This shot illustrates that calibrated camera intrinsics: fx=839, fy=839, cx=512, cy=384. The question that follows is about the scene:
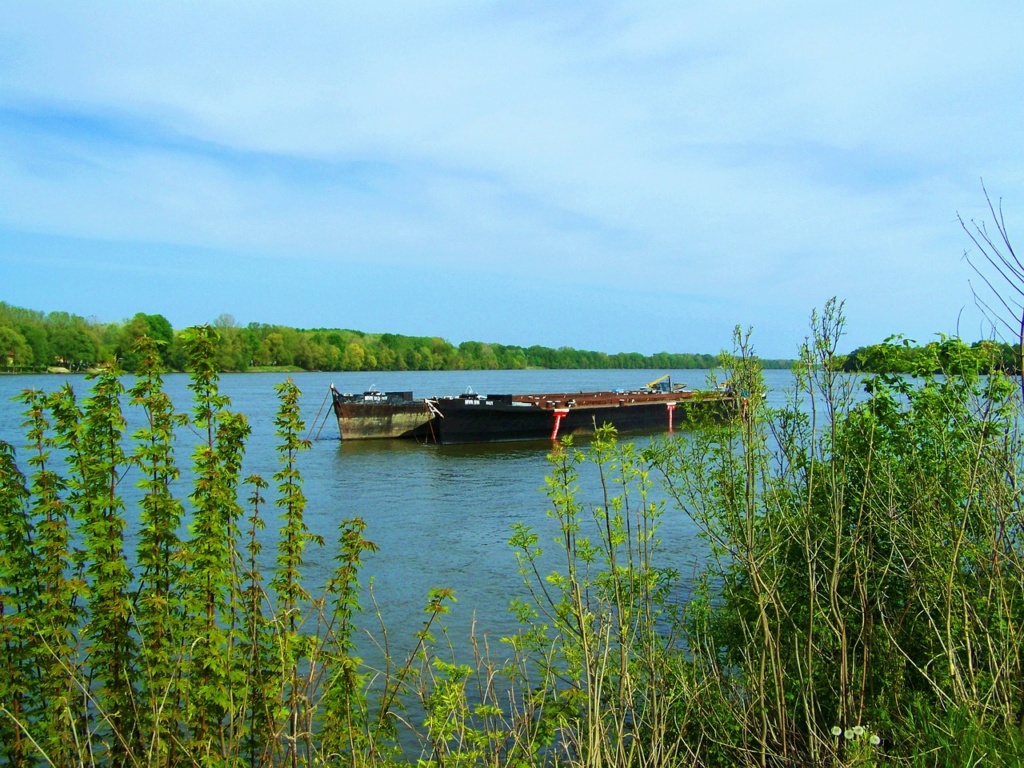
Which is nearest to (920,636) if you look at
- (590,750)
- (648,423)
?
(590,750)

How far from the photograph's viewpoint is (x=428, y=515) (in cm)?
2305

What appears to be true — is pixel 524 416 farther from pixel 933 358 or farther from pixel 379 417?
pixel 933 358

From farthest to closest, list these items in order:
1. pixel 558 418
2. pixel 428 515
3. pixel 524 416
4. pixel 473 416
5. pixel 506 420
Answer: pixel 558 418, pixel 524 416, pixel 506 420, pixel 473 416, pixel 428 515

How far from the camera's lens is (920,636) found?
7.26 m

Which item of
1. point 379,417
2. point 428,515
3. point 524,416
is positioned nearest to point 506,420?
point 524,416

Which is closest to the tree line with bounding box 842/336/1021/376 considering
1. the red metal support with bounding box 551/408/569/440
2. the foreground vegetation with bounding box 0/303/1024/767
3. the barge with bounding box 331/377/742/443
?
the foreground vegetation with bounding box 0/303/1024/767

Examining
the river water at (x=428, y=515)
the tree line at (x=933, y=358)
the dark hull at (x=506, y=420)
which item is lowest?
the river water at (x=428, y=515)

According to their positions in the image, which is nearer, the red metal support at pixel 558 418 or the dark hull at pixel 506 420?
the dark hull at pixel 506 420

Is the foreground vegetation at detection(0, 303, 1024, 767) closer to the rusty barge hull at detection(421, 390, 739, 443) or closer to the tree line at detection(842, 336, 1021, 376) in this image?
the tree line at detection(842, 336, 1021, 376)

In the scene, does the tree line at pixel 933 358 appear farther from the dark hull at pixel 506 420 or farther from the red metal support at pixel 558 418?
the red metal support at pixel 558 418

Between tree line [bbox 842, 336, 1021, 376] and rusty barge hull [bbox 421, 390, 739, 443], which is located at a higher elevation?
tree line [bbox 842, 336, 1021, 376]

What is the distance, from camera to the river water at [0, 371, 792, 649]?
46.6ft

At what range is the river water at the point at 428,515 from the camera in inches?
559

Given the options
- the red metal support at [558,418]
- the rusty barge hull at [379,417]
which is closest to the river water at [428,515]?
the rusty barge hull at [379,417]
